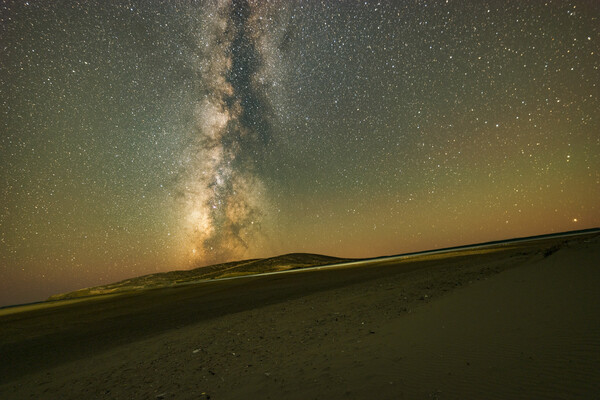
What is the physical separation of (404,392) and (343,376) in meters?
1.18

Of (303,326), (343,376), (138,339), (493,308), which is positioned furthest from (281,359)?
(138,339)

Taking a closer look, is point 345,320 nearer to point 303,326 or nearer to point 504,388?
point 303,326

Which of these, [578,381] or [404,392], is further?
[404,392]

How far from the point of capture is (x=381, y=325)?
7.68 metres

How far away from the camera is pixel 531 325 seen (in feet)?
18.6

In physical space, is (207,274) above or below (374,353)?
above

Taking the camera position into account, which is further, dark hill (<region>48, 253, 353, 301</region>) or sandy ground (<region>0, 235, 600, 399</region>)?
dark hill (<region>48, 253, 353, 301</region>)

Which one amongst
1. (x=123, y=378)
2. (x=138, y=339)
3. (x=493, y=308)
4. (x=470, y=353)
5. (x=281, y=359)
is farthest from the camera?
(x=138, y=339)

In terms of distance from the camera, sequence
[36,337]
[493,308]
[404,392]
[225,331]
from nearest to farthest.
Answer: [404,392]
[493,308]
[225,331]
[36,337]

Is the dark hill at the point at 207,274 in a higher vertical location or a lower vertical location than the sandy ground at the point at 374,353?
higher

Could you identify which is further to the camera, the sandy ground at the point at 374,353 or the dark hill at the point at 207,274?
the dark hill at the point at 207,274

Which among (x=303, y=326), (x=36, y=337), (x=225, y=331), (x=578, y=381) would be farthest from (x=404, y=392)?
(x=36, y=337)

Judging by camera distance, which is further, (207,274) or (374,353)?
(207,274)

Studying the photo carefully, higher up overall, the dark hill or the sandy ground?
the dark hill
